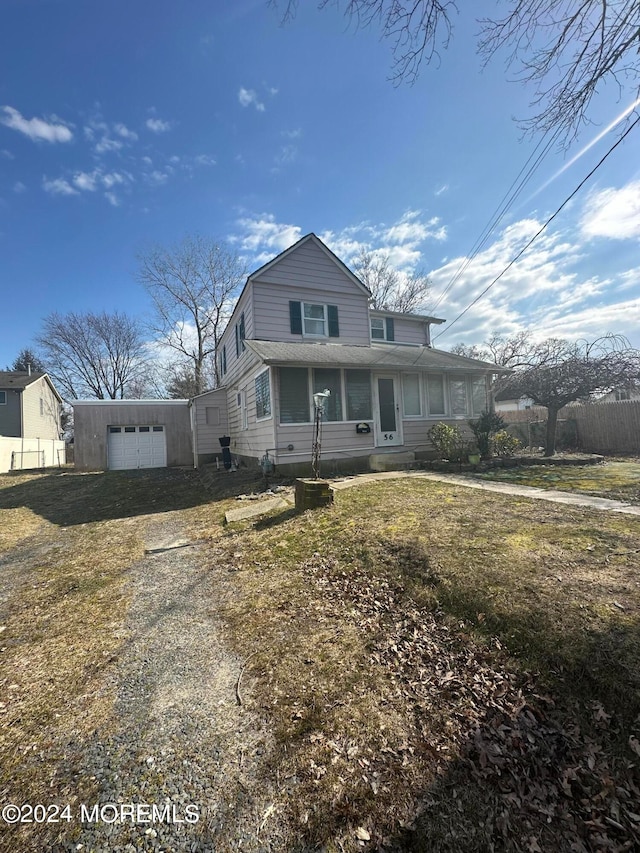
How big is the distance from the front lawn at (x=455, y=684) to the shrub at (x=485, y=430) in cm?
608

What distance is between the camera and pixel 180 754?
1906 mm

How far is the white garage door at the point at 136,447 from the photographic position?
56.9 feet

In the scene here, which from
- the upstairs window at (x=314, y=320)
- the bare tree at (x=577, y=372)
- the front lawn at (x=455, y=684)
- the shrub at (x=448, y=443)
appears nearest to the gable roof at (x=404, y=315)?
the upstairs window at (x=314, y=320)

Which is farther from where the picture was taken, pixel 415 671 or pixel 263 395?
pixel 263 395

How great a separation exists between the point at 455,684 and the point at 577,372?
39.1 feet

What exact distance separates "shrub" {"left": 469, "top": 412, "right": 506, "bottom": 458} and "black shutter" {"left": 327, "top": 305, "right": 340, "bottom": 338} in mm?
5458

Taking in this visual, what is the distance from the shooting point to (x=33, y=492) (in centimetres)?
1142

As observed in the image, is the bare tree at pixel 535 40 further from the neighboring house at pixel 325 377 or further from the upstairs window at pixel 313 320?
the upstairs window at pixel 313 320

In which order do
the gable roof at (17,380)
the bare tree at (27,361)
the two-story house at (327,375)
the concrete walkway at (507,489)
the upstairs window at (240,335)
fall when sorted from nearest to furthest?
the concrete walkway at (507,489)
the two-story house at (327,375)
the upstairs window at (240,335)
the gable roof at (17,380)
the bare tree at (27,361)

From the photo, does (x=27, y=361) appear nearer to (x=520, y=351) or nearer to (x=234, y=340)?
(x=234, y=340)

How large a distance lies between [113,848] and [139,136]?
43.4 ft

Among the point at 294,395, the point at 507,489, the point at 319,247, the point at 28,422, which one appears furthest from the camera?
the point at 28,422

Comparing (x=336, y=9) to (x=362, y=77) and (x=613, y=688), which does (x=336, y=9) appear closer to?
(x=362, y=77)

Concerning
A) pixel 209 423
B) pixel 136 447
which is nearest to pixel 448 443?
pixel 209 423
